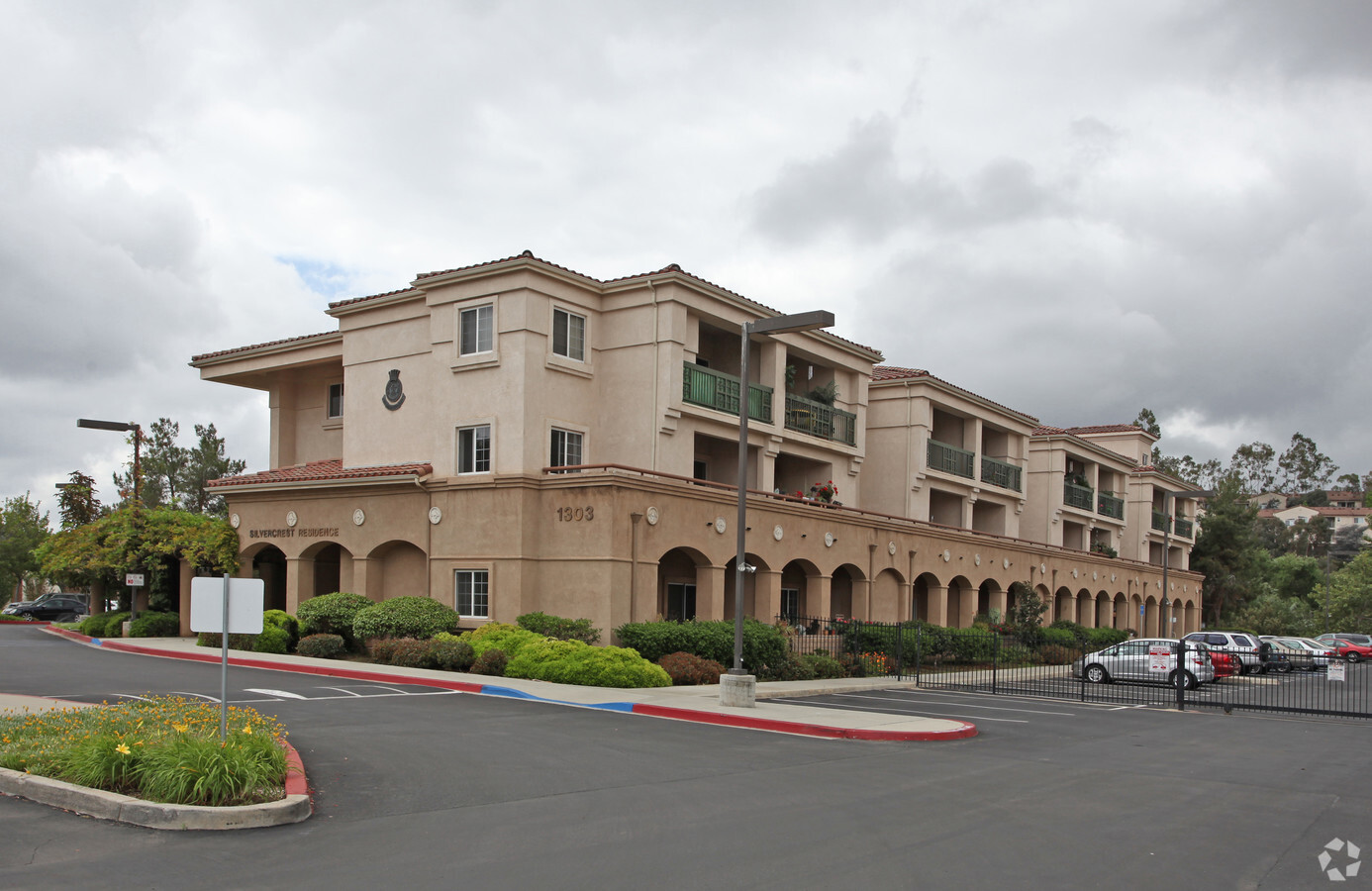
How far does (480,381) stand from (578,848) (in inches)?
822

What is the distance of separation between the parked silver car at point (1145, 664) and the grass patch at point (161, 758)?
25.2 meters

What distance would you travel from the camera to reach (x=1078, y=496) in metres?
56.3

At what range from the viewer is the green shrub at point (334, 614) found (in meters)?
28.4

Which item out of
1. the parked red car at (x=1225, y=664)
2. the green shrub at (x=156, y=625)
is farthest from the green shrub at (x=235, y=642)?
the parked red car at (x=1225, y=664)

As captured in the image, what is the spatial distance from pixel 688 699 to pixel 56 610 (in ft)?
156

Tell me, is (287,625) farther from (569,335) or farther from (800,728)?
(800,728)

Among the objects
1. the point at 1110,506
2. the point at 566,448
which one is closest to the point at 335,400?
the point at 566,448

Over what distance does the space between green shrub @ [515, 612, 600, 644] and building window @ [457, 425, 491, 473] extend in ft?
14.9

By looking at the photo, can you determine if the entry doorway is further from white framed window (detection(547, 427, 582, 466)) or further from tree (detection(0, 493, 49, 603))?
tree (detection(0, 493, 49, 603))

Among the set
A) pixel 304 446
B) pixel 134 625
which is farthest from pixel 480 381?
pixel 134 625

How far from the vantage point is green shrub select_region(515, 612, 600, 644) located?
83.1 ft

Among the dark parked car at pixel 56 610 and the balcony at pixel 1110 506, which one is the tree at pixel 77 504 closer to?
the dark parked car at pixel 56 610

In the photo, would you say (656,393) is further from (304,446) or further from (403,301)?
(304,446)

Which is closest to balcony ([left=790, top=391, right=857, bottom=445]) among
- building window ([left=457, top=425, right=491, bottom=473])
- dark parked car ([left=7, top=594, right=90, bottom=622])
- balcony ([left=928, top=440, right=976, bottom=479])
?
balcony ([left=928, top=440, right=976, bottom=479])
